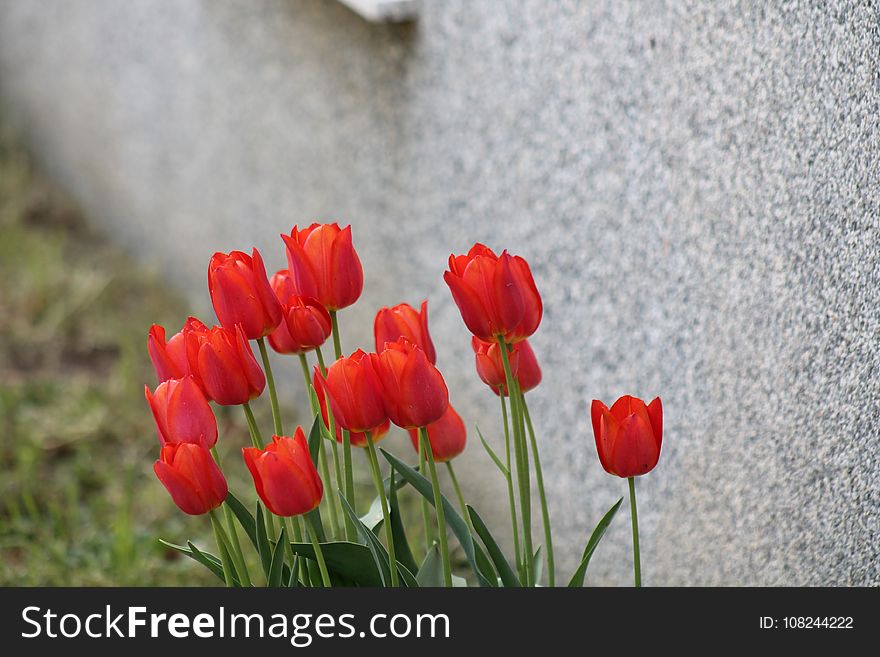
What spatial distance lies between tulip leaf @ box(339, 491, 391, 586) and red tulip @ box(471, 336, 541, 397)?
0.60ft

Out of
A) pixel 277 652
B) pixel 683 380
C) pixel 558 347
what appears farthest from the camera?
pixel 558 347

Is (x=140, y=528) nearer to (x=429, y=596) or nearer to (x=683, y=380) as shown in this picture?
(x=683, y=380)

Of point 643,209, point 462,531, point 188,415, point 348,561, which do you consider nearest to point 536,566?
point 462,531

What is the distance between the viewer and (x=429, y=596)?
0.93 metres

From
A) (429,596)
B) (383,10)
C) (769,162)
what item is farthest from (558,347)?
(429,596)

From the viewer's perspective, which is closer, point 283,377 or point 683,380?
point 683,380

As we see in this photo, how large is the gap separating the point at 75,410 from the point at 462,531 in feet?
6.08

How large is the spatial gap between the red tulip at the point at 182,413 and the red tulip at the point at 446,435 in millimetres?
240

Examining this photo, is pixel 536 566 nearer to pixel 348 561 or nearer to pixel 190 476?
pixel 348 561

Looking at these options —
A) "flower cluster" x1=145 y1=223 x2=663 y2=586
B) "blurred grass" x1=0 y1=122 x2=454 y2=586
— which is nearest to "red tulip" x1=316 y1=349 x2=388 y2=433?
"flower cluster" x1=145 y1=223 x2=663 y2=586

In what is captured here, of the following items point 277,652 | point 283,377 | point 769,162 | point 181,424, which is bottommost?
point 277,652

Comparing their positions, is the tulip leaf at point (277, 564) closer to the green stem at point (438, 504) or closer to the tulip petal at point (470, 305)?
the green stem at point (438, 504)

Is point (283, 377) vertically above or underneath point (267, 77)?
underneath

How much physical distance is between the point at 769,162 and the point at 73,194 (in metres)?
3.30
